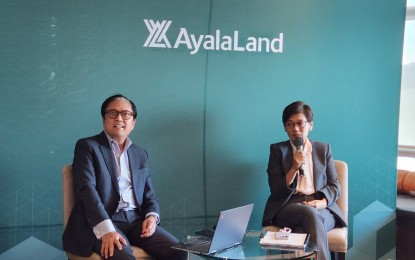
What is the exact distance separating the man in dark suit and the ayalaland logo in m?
0.72

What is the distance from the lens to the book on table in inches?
142

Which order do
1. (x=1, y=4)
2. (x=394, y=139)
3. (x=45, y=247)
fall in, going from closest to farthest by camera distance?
1. (x=1, y=4)
2. (x=45, y=247)
3. (x=394, y=139)

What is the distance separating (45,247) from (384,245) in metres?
2.86

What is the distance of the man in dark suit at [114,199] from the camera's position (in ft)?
12.2

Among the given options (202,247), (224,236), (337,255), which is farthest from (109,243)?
(337,255)

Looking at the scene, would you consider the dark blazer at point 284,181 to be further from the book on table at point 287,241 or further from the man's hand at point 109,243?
the man's hand at point 109,243

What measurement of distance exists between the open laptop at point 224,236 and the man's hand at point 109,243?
1.18ft

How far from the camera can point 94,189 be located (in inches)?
150

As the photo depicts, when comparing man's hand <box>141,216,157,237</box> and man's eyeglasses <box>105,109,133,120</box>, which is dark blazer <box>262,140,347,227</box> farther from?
man's eyeglasses <box>105,109,133,120</box>

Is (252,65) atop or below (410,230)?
atop

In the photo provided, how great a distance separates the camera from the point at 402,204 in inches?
213

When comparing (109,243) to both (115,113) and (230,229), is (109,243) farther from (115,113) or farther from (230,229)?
(115,113)

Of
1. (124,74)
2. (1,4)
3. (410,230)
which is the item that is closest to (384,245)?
(410,230)

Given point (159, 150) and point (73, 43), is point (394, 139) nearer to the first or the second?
point (159, 150)
